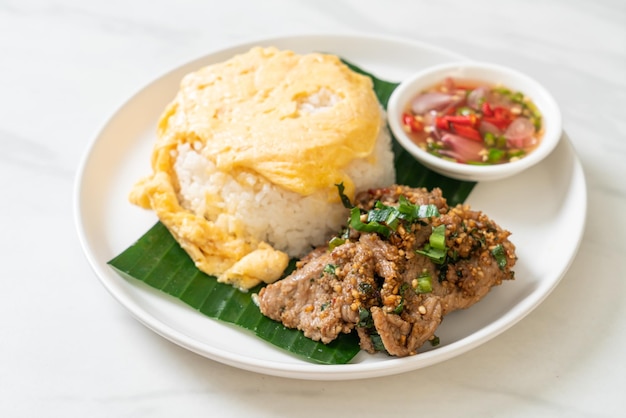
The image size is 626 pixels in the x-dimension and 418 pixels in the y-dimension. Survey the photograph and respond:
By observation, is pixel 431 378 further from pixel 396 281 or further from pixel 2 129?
pixel 2 129

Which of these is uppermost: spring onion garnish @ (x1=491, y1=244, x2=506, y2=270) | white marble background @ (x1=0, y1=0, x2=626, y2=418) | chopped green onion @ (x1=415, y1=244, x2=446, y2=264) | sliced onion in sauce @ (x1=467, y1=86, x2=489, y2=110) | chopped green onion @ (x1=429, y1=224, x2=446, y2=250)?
chopped green onion @ (x1=429, y1=224, x2=446, y2=250)

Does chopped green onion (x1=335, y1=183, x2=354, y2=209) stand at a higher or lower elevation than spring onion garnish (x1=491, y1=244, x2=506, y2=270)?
higher

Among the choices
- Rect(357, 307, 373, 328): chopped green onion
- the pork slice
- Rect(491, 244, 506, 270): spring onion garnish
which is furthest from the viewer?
Answer: Rect(491, 244, 506, 270): spring onion garnish

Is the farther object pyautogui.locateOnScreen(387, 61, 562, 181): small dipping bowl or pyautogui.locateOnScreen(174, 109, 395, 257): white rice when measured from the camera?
pyautogui.locateOnScreen(387, 61, 562, 181): small dipping bowl

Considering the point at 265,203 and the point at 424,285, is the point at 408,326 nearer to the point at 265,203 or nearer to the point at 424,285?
the point at 424,285

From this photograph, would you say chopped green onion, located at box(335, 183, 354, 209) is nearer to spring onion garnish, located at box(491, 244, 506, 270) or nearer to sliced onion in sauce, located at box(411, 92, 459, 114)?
spring onion garnish, located at box(491, 244, 506, 270)

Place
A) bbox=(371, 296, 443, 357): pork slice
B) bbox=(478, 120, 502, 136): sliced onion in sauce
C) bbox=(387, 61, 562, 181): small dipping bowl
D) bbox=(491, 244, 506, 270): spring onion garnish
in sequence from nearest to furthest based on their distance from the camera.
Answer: bbox=(371, 296, 443, 357): pork slice < bbox=(491, 244, 506, 270): spring onion garnish < bbox=(387, 61, 562, 181): small dipping bowl < bbox=(478, 120, 502, 136): sliced onion in sauce

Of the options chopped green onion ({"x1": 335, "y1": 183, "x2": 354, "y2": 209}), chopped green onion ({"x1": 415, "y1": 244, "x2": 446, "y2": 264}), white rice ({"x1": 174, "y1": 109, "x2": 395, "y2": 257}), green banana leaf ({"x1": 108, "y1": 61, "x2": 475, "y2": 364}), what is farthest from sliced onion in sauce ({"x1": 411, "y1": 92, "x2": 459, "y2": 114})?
green banana leaf ({"x1": 108, "y1": 61, "x2": 475, "y2": 364})
